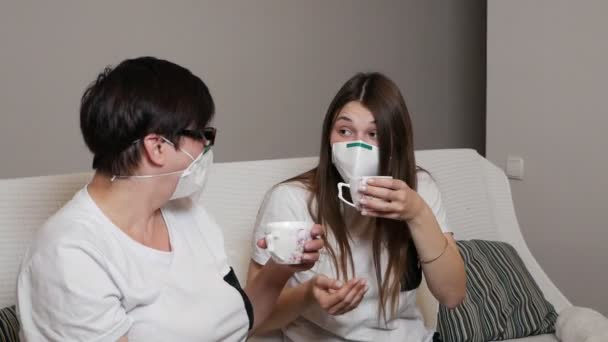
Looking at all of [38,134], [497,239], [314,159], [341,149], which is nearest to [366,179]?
[341,149]

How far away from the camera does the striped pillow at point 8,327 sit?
138 centimetres

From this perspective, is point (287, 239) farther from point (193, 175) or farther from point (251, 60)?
point (251, 60)

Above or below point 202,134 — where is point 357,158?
below

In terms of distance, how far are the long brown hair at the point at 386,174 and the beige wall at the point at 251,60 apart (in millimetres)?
1371

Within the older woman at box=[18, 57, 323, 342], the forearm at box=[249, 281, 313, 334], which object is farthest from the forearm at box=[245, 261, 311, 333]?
the older woman at box=[18, 57, 323, 342]

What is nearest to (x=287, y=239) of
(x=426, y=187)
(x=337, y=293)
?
(x=337, y=293)

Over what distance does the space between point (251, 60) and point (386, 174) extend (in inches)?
68.9

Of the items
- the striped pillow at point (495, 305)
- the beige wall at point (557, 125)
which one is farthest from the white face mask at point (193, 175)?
the beige wall at point (557, 125)

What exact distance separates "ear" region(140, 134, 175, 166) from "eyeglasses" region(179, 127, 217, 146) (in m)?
0.04

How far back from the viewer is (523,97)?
294 centimetres

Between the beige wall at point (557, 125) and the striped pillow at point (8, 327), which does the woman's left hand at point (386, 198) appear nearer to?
the striped pillow at point (8, 327)

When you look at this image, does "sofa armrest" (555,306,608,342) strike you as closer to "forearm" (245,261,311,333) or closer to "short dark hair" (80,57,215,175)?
"forearm" (245,261,311,333)

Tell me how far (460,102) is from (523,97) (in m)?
1.14

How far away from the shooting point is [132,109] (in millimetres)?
1147
